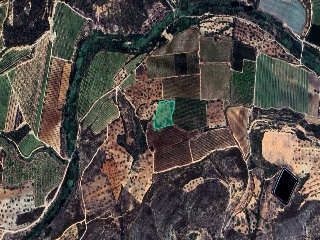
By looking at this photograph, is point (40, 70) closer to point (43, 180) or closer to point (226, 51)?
point (43, 180)

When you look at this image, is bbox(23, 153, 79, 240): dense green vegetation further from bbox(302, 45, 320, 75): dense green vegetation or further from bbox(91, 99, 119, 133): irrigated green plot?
bbox(302, 45, 320, 75): dense green vegetation

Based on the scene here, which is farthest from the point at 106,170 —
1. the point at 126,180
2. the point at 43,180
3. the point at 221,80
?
the point at 221,80

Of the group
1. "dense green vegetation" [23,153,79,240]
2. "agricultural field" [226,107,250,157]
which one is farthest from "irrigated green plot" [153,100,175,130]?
"dense green vegetation" [23,153,79,240]

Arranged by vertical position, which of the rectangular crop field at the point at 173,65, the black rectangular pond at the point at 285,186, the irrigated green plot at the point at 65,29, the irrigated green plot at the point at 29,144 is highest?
the irrigated green plot at the point at 65,29

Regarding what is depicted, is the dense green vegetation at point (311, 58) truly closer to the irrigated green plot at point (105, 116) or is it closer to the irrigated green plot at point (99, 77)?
the irrigated green plot at point (99, 77)

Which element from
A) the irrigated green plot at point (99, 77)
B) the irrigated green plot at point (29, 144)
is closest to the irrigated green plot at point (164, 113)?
the irrigated green plot at point (99, 77)

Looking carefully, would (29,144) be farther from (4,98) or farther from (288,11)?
(288,11)

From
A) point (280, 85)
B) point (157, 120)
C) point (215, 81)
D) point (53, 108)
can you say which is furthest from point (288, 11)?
point (53, 108)
